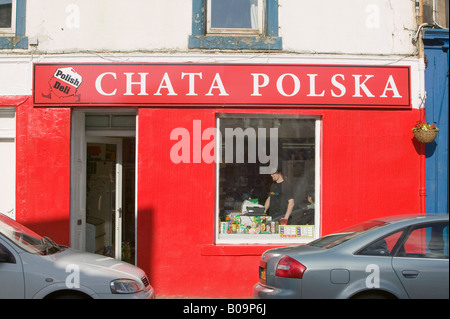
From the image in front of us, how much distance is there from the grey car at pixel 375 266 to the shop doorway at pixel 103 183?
438cm

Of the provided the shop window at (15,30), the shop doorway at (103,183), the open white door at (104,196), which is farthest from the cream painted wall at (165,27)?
the open white door at (104,196)

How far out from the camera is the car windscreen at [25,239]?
600cm

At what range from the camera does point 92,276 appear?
5.77m

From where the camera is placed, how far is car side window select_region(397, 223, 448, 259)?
A: 18.8ft

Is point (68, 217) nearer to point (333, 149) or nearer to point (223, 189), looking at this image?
point (223, 189)

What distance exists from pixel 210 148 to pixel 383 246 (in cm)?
373

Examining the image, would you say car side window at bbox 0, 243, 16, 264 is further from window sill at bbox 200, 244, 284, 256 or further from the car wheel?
window sill at bbox 200, 244, 284, 256

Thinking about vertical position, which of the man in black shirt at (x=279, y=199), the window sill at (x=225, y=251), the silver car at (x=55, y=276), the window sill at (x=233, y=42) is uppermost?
the window sill at (x=233, y=42)

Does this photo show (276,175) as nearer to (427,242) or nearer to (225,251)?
(225,251)

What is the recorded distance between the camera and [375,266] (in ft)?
18.5

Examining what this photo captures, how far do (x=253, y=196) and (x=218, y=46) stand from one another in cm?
267

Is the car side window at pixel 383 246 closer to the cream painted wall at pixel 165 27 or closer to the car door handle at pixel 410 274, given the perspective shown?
the car door handle at pixel 410 274

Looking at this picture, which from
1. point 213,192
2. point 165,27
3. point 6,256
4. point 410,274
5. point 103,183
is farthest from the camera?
point 103,183

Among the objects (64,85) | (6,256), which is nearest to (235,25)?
(64,85)
